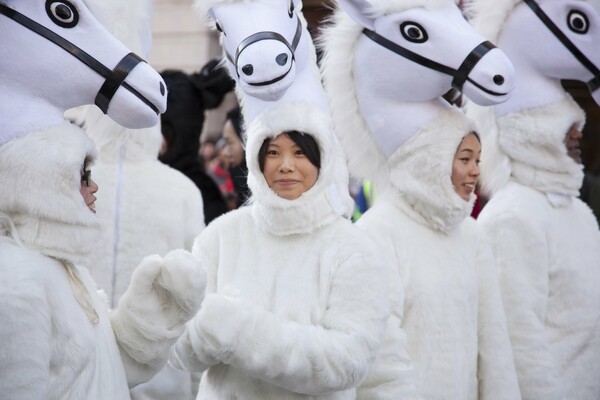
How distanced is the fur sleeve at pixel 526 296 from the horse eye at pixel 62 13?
2.54 meters

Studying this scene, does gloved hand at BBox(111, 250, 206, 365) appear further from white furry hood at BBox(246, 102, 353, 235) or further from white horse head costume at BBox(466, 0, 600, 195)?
white horse head costume at BBox(466, 0, 600, 195)

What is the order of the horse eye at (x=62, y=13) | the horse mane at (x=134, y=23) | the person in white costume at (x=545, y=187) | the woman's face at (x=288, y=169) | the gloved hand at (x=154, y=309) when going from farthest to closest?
the person in white costume at (x=545, y=187) < the horse mane at (x=134, y=23) < the woman's face at (x=288, y=169) < the gloved hand at (x=154, y=309) < the horse eye at (x=62, y=13)

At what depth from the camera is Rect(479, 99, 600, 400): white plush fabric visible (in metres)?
4.79

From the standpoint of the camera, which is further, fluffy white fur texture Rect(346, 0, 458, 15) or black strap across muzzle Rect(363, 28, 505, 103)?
fluffy white fur texture Rect(346, 0, 458, 15)

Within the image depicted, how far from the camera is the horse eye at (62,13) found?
10.0 ft

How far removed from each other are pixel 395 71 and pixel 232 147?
306cm

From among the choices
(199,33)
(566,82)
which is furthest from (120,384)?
(199,33)

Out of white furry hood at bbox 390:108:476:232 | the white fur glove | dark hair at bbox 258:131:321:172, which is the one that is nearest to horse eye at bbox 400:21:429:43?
white furry hood at bbox 390:108:476:232

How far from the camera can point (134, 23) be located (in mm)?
4734

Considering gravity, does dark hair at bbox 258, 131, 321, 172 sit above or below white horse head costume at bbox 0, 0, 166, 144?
below

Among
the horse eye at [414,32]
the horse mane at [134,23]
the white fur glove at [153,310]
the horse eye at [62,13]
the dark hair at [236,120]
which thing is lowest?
the white fur glove at [153,310]

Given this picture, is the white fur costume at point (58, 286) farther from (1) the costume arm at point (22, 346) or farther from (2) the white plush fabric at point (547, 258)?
(2) the white plush fabric at point (547, 258)

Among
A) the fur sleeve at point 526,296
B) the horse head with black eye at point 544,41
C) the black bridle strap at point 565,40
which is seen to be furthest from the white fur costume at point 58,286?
the black bridle strap at point 565,40

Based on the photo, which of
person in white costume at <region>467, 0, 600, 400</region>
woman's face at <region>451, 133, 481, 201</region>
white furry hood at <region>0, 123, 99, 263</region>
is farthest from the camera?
person in white costume at <region>467, 0, 600, 400</region>
